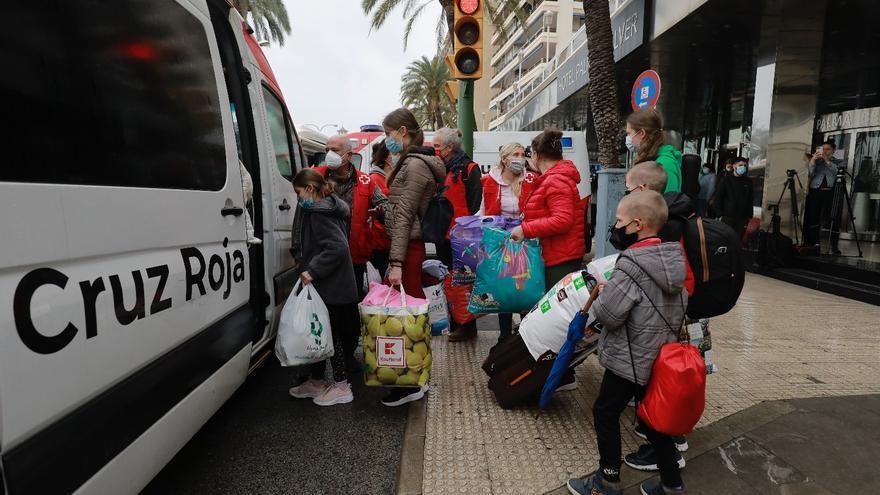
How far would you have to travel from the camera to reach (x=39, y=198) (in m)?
1.32

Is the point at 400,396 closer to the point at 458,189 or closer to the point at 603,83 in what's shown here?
the point at 458,189

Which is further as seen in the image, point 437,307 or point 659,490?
point 437,307

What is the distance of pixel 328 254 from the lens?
10.5ft

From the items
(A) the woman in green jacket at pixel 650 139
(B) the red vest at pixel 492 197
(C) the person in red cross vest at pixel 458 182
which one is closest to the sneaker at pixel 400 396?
(C) the person in red cross vest at pixel 458 182

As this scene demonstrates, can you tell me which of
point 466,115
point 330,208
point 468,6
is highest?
point 468,6

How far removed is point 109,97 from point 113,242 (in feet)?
1.51

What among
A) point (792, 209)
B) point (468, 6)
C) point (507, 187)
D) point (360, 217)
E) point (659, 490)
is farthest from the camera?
point (792, 209)

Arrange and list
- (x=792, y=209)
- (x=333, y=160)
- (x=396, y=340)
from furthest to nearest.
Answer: (x=792, y=209) → (x=333, y=160) → (x=396, y=340)

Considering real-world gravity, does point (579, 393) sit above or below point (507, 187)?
below

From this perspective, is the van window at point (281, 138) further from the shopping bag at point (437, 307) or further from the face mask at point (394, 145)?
the shopping bag at point (437, 307)

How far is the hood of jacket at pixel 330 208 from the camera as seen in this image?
3170mm

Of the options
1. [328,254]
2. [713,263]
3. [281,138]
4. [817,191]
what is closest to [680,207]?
[713,263]

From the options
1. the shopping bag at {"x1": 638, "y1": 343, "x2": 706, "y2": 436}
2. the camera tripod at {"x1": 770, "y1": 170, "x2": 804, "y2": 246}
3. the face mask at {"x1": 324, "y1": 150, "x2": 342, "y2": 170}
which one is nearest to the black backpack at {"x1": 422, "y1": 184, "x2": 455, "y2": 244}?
the face mask at {"x1": 324, "y1": 150, "x2": 342, "y2": 170}

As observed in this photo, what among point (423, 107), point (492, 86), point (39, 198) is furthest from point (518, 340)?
point (492, 86)
